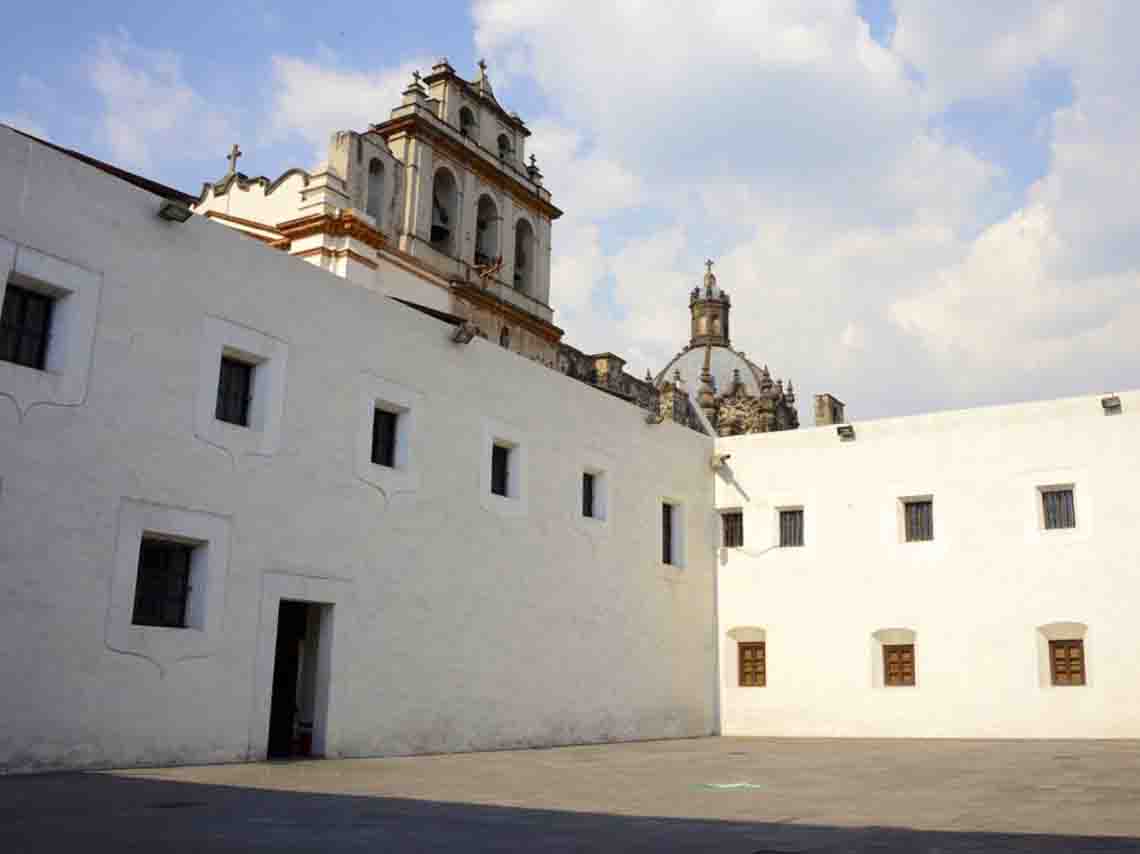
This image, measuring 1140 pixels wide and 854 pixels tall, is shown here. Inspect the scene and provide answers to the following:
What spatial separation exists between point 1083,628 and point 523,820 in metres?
14.2

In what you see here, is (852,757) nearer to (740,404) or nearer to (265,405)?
(265,405)

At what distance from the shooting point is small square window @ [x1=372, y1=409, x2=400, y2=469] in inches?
598

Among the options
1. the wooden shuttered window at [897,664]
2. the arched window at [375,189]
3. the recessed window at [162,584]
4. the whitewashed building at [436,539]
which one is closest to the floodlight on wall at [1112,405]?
the whitewashed building at [436,539]

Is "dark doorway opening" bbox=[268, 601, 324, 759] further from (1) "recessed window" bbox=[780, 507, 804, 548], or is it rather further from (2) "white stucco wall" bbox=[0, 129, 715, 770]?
(1) "recessed window" bbox=[780, 507, 804, 548]

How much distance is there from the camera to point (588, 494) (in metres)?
19.5

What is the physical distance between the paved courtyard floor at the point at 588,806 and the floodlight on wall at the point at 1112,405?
7.25m

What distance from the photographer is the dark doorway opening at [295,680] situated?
14.0m

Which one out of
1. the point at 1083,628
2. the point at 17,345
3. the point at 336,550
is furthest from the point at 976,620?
the point at 17,345

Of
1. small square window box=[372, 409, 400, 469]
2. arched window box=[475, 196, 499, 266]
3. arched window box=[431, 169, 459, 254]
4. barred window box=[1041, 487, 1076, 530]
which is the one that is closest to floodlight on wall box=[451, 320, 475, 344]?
small square window box=[372, 409, 400, 469]

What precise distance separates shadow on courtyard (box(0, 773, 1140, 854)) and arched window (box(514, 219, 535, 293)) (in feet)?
80.5

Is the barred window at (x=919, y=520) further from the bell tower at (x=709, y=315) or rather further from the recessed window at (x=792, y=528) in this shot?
the bell tower at (x=709, y=315)

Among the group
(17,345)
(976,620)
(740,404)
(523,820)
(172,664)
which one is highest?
(740,404)

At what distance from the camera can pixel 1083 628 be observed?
18.9 m

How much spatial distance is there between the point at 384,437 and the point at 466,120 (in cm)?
1804
